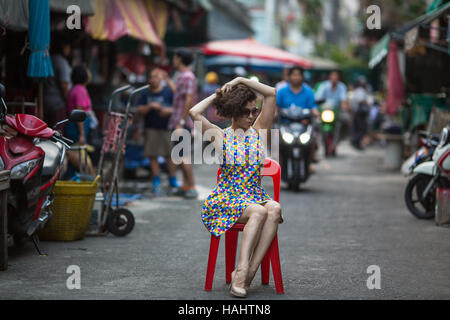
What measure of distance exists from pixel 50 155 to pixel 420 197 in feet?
16.3

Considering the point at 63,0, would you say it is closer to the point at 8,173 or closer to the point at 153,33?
the point at 8,173

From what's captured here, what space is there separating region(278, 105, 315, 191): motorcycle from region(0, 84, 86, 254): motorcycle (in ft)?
21.0

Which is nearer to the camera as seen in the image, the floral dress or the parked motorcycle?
the floral dress

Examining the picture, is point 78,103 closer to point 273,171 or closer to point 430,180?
point 430,180

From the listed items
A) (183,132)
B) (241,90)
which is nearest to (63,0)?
(183,132)

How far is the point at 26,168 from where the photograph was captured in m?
6.89

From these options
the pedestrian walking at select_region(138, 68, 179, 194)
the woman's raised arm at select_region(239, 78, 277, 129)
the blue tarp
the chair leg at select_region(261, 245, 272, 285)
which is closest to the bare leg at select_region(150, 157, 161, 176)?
the pedestrian walking at select_region(138, 68, 179, 194)

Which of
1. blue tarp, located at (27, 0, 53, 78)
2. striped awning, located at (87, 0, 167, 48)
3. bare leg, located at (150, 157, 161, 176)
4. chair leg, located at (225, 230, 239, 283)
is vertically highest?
striped awning, located at (87, 0, 167, 48)

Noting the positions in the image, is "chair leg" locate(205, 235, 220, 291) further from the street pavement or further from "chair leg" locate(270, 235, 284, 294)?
"chair leg" locate(270, 235, 284, 294)

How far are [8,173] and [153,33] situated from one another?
941 cm

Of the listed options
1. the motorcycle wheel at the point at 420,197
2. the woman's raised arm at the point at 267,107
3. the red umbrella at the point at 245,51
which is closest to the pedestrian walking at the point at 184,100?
the motorcycle wheel at the point at 420,197

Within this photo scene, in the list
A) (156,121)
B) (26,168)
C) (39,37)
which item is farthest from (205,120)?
(156,121)

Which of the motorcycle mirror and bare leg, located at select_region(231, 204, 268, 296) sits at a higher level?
the motorcycle mirror

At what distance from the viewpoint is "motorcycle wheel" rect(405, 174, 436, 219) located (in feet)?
33.3
